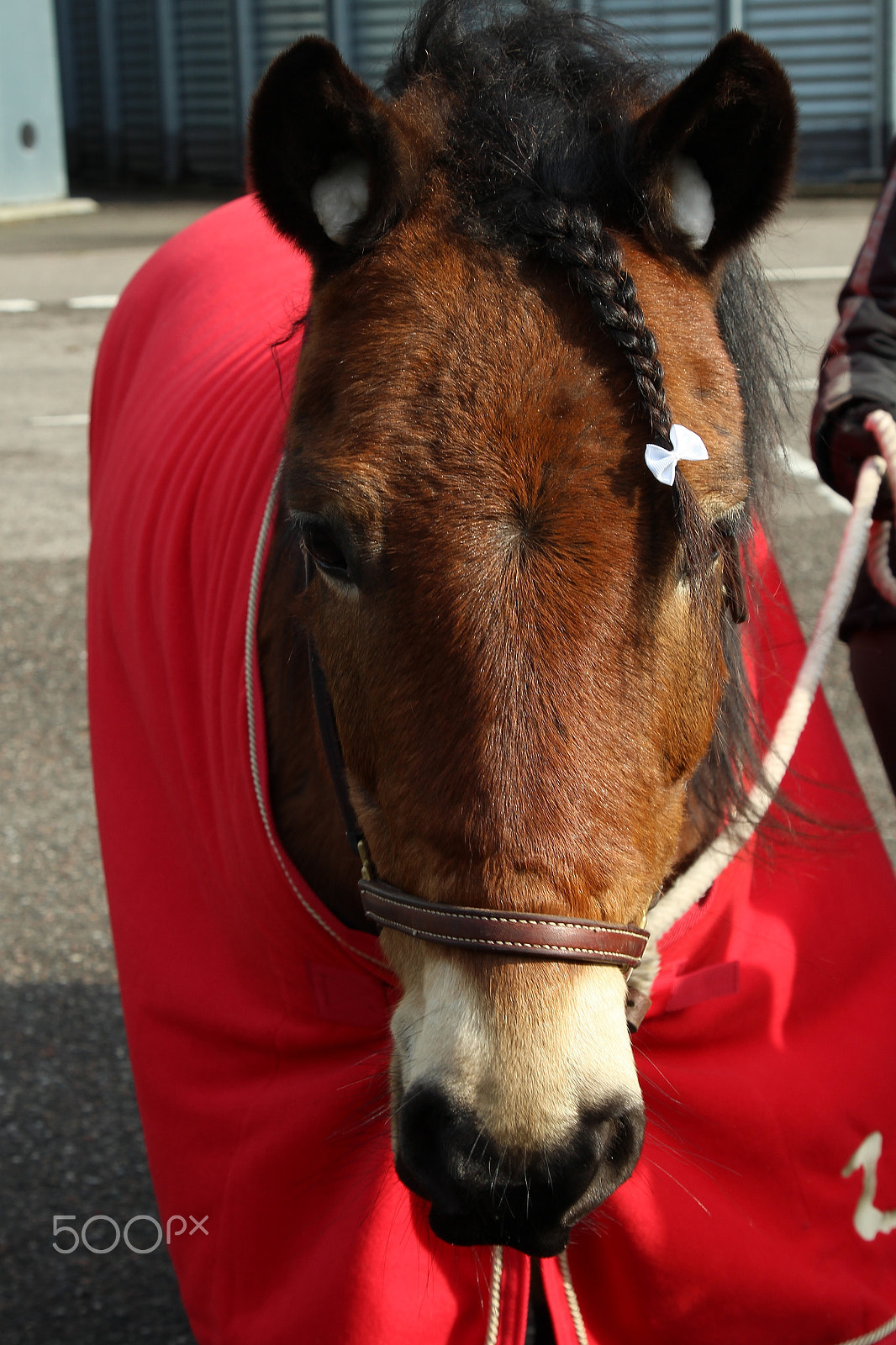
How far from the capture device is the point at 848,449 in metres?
2.36

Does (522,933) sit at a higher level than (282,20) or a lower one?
lower

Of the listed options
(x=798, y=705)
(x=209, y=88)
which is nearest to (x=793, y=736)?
(x=798, y=705)

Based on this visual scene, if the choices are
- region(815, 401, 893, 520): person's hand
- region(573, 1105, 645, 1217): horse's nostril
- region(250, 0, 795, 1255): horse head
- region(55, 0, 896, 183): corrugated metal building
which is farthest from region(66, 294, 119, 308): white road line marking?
region(573, 1105, 645, 1217): horse's nostril

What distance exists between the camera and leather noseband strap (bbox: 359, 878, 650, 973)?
1413 millimetres

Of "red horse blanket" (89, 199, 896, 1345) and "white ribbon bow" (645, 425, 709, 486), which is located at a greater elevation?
"white ribbon bow" (645, 425, 709, 486)

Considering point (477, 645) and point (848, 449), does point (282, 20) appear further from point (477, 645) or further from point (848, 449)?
point (477, 645)

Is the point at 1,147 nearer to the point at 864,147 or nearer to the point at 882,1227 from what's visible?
the point at 864,147

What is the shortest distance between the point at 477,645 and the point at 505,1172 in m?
0.57

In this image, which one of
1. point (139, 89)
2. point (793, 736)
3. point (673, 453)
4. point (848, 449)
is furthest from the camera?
point (139, 89)

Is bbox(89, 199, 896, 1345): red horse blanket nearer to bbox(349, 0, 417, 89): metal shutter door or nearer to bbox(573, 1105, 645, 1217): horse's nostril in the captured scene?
bbox(573, 1105, 645, 1217): horse's nostril

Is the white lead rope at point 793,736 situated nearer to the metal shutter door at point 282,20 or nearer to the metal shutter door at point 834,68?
the metal shutter door at point 834,68

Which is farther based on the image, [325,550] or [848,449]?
[848,449]

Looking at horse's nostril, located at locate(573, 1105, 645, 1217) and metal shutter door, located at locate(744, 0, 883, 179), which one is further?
metal shutter door, located at locate(744, 0, 883, 179)

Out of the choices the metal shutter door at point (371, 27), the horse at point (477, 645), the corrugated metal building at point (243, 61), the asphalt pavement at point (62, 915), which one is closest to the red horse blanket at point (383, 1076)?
the horse at point (477, 645)
